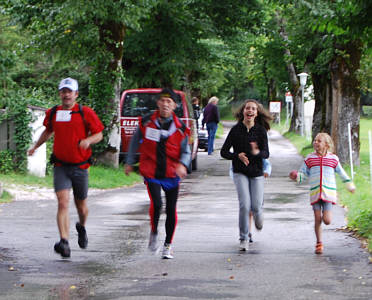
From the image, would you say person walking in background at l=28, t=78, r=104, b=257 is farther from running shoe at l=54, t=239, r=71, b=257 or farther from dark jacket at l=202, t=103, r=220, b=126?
dark jacket at l=202, t=103, r=220, b=126

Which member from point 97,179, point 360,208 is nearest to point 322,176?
point 360,208

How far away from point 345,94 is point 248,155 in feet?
46.2

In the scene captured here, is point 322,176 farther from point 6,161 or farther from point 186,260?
point 6,161

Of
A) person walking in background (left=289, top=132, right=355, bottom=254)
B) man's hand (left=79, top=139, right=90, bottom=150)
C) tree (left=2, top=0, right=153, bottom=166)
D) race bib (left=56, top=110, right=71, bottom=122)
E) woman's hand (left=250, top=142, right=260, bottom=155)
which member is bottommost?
person walking in background (left=289, top=132, right=355, bottom=254)

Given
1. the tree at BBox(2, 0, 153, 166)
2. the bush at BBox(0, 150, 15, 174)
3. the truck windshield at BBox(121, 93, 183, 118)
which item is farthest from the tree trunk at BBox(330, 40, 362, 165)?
the bush at BBox(0, 150, 15, 174)

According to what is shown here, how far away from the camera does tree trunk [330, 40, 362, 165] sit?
21.8m

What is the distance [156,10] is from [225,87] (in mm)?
72104

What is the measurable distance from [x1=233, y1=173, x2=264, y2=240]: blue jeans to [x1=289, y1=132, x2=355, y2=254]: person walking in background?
429 mm

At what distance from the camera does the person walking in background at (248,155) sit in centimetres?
880

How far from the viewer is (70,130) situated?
7.68 meters

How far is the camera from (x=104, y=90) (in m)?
20.6

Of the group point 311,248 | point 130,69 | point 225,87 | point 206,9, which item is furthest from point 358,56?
point 225,87

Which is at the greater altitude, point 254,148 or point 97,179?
point 254,148

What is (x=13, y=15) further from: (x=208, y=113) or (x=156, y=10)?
(x=208, y=113)
